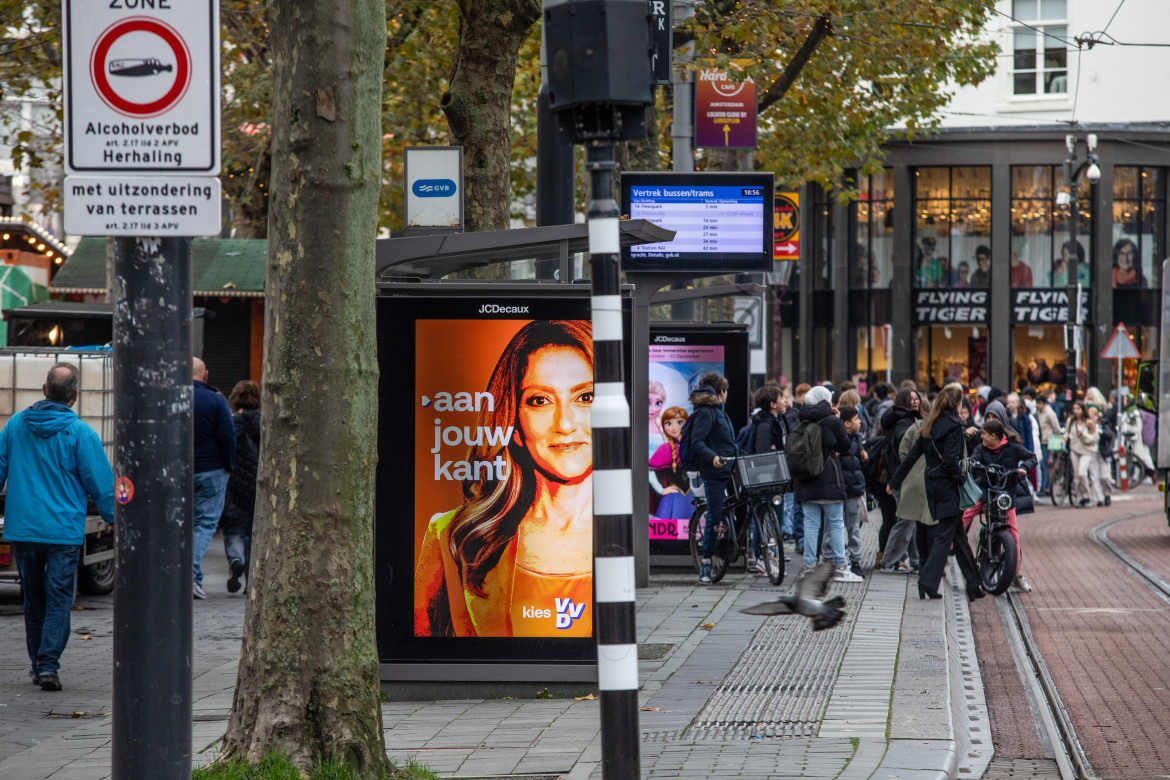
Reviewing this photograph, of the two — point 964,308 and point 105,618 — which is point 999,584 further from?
point 964,308

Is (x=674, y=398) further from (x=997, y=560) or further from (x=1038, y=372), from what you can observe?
(x=1038, y=372)

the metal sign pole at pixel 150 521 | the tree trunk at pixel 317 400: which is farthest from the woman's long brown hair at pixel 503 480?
the metal sign pole at pixel 150 521

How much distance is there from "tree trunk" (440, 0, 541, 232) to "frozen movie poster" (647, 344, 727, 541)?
10.8ft

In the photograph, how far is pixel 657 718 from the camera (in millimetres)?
7191

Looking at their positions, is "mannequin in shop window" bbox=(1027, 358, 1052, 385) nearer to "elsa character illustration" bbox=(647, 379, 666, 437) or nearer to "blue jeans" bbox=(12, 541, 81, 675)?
"elsa character illustration" bbox=(647, 379, 666, 437)

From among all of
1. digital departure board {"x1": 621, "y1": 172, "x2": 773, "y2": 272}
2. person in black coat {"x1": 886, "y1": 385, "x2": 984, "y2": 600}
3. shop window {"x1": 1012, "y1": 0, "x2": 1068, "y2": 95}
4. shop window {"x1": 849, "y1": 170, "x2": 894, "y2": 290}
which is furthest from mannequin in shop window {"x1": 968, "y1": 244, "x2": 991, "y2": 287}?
digital departure board {"x1": 621, "y1": 172, "x2": 773, "y2": 272}

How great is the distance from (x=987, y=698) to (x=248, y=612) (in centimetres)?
478

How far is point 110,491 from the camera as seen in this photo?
340 inches

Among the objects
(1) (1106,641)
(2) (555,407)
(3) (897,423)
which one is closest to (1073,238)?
(3) (897,423)

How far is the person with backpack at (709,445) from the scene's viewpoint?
13.0 meters

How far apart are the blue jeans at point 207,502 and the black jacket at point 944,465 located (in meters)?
6.11

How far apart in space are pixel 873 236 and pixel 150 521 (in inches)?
1708

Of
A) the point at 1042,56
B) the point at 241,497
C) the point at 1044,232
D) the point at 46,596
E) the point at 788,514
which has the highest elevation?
the point at 1042,56

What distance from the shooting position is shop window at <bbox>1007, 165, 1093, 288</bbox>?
44.0 meters
